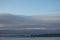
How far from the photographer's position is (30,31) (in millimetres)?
2264

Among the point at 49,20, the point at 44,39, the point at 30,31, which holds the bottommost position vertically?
the point at 44,39

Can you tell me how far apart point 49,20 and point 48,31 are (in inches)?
7.9

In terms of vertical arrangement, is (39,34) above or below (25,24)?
below

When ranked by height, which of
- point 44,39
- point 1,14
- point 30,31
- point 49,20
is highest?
point 1,14

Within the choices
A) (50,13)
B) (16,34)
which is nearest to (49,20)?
(50,13)

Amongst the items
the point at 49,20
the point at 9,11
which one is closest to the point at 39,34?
the point at 49,20

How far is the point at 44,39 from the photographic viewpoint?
7.50 ft

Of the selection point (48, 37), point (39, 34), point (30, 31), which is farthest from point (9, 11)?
point (48, 37)

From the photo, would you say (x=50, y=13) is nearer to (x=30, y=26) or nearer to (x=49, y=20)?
(x=49, y=20)

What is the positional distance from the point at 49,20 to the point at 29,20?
0.36 m

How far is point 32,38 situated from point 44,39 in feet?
0.71

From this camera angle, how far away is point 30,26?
2.23 metres

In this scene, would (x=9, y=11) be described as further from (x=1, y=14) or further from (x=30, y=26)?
(x=30, y=26)

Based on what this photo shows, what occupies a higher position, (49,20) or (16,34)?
(49,20)
